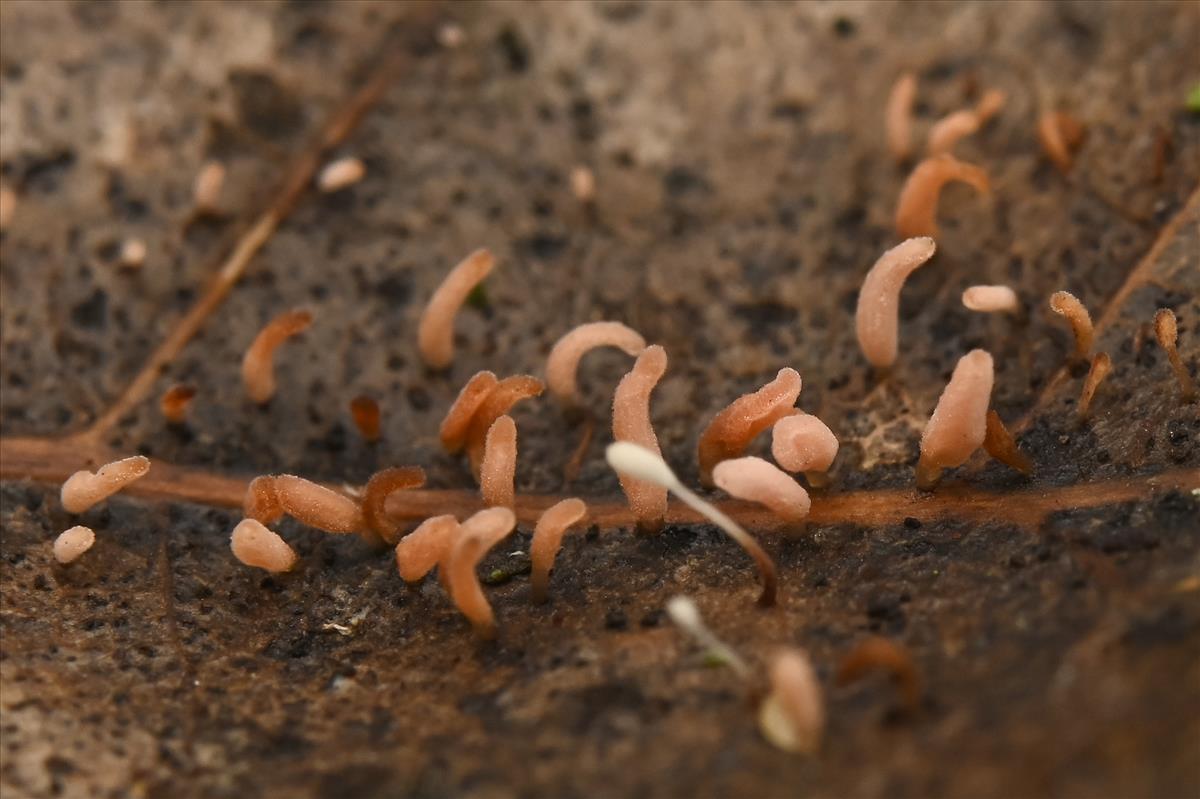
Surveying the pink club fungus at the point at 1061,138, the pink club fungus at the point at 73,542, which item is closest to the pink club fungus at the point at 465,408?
the pink club fungus at the point at 73,542

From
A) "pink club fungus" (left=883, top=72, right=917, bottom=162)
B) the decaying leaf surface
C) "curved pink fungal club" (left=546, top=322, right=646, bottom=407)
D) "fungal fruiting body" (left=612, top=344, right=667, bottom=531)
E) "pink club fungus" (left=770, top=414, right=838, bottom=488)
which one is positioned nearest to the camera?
the decaying leaf surface

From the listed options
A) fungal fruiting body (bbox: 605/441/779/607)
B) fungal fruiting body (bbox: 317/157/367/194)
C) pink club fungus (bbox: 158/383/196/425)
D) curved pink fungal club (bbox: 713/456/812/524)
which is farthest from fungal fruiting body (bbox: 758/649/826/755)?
fungal fruiting body (bbox: 317/157/367/194)

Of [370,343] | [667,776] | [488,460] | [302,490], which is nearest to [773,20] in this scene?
[370,343]

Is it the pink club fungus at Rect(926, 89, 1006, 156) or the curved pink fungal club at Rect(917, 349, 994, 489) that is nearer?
the curved pink fungal club at Rect(917, 349, 994, 489)

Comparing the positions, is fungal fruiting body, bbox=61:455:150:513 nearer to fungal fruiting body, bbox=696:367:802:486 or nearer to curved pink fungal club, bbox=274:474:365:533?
curved pink fungal club, bbox=274:474:365:533

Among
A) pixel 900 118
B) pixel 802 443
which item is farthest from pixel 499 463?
pixel 900 118

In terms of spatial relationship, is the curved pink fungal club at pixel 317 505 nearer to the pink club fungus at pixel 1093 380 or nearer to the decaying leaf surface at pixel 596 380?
the decaying leaf surface at pixel 596 380
